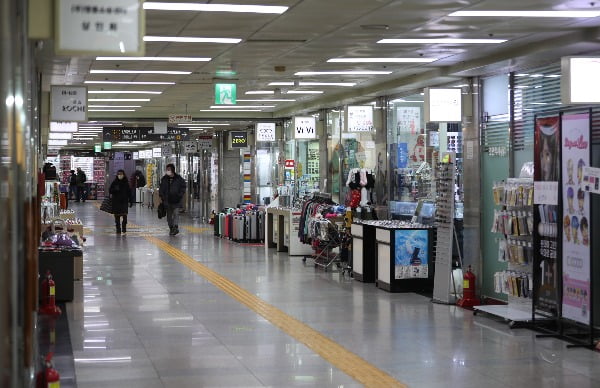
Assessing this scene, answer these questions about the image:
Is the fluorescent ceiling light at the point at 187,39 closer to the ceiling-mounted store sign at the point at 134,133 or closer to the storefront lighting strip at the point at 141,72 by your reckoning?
the storefront lighting strip at the point at 141,72

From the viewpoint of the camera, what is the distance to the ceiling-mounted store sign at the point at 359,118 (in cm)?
1617

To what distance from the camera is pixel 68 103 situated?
45.5 ft

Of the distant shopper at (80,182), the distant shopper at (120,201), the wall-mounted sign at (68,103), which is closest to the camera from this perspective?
the wall-mounted sign at (68,103)

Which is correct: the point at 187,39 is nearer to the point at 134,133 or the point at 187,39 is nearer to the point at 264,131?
the point at 264,131

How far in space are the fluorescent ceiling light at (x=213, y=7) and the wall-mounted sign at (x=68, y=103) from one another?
5.92 m

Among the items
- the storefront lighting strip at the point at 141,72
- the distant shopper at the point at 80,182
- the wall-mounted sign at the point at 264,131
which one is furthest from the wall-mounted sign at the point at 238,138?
the distant shopper at the point at 80,182

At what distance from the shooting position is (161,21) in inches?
350

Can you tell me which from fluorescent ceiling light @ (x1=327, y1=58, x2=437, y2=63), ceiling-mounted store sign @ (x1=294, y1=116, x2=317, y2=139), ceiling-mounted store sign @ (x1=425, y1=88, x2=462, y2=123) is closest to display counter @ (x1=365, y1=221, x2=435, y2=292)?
ceiling-mounted store sign @ (x1=425, y1=88, x2=462, y2=123)

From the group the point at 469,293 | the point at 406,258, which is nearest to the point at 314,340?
the point at 469,293

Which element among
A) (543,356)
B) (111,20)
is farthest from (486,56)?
(111,20)

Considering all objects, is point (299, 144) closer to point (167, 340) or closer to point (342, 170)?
point (342, 170)

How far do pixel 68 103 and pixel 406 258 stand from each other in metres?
5.40

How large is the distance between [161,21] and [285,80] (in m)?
5.99

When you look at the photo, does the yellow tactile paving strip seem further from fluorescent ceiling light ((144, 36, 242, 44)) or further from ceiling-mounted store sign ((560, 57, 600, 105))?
ceiling-mounted store sign ((560, 57, 600, 105))
